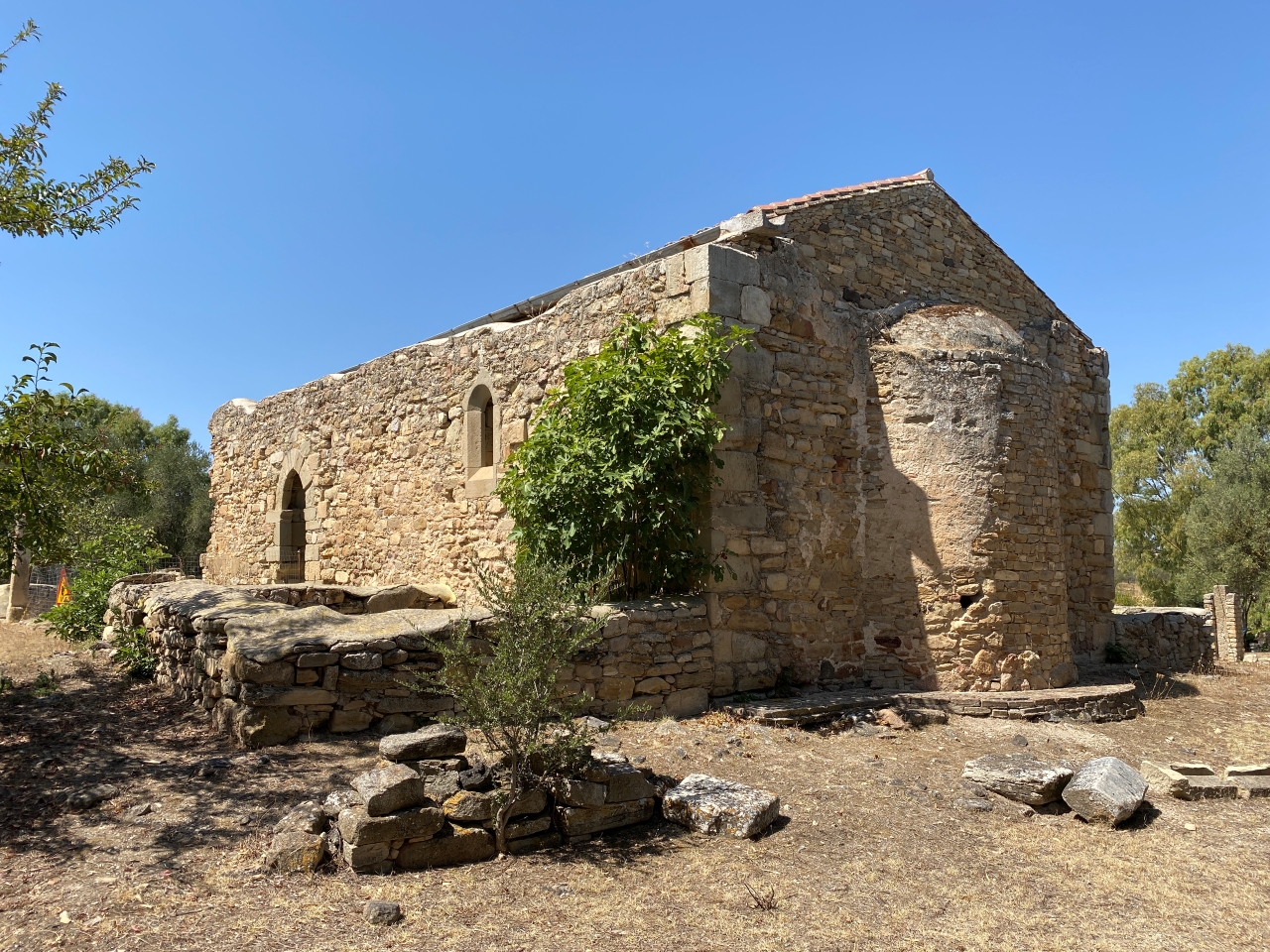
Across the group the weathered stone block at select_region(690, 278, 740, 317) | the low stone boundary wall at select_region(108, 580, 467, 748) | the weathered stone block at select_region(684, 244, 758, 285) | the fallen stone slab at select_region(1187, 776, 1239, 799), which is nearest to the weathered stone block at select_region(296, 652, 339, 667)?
the low stone boundary wall at select_region(108, 580, 467, 748)

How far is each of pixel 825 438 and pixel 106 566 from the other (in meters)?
10.2

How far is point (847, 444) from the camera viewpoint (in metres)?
8.48

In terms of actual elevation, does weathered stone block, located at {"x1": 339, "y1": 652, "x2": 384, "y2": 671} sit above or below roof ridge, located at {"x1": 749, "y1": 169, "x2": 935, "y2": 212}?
below

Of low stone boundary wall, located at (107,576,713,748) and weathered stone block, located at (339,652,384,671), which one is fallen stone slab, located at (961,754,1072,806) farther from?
weathered stone block, located at (339,652,384,671)

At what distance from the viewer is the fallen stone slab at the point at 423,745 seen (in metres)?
4.65

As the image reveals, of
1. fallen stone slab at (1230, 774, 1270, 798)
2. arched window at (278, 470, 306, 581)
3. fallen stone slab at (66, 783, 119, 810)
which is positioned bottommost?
fallen stone slab at (1230, 774, 1270, 798)

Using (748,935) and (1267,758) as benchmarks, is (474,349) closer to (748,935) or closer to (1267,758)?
(748,935)

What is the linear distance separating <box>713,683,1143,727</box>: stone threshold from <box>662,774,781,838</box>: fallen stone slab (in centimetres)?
185

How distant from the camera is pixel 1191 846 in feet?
15.9

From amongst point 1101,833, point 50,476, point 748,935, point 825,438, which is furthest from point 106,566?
point 1101,833

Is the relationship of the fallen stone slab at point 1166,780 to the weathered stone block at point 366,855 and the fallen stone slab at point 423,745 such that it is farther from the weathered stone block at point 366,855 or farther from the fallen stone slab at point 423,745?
the weathered stone block at point 366,855

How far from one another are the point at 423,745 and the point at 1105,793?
4025mm

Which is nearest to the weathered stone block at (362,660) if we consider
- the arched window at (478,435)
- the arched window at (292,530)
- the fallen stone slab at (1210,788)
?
the arched window at (478,435)

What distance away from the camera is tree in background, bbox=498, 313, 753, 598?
7227 millimetres
